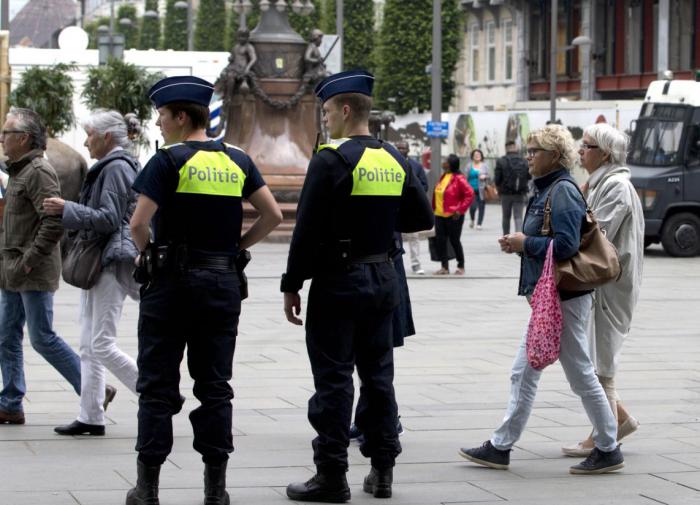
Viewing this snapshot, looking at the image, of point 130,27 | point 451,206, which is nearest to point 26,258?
point 451,206

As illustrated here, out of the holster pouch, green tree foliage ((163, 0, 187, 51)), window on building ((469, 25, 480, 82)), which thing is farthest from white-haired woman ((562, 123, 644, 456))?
green tree foliage ((163, 0, 187, 51))

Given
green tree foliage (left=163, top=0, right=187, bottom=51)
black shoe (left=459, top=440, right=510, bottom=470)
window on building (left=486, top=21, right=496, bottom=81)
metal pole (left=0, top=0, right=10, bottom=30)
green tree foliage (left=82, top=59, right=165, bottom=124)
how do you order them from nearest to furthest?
black shoe (left=459, top=440, right=510, bottom=470) < metal pole (left=0, top=0, right=10, bottom=30) < green tree foliage (left=82, top=59, right=165, bottom=124) < window on building (left=486, top=21, right=496, bottom=81) < green tree foliage (left=163, top=0, right=187, bottom=51)

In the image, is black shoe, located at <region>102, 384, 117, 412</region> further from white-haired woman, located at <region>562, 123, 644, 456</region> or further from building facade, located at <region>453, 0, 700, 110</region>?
building facade, located at <region>453, 0, 700, 110</region>

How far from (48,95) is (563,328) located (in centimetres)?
1700

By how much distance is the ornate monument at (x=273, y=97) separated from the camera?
1016 inches

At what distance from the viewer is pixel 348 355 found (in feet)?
21.9

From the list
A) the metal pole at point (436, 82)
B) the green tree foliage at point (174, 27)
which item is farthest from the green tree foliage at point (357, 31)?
the metal pole at point (436, 82)

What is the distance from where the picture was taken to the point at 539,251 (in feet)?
23.6

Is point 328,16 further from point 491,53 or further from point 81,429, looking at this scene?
point 81,429

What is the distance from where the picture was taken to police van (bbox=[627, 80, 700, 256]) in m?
25.1

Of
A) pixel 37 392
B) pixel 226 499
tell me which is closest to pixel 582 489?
pixel 226 499

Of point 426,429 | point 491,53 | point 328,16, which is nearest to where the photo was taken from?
point 426,429

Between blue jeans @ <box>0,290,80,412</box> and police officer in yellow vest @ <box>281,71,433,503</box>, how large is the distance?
2145 mm

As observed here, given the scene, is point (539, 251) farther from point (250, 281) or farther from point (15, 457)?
point (250, 281)
